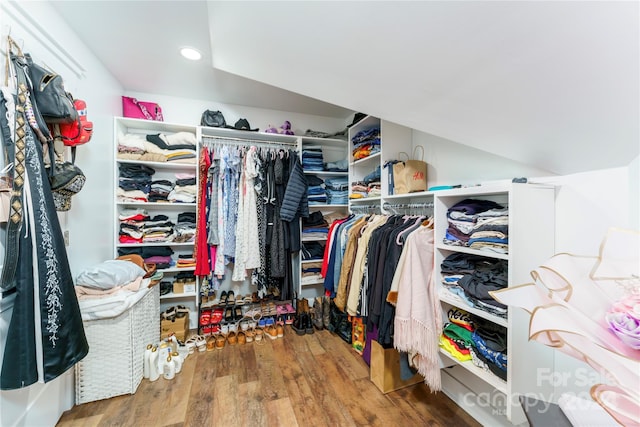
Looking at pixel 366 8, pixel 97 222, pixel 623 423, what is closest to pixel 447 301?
pixel 623 423

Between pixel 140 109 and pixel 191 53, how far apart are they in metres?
0.88

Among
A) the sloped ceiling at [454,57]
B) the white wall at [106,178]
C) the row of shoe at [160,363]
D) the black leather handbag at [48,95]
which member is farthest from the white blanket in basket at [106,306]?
the sloped ceiling at [454,57]

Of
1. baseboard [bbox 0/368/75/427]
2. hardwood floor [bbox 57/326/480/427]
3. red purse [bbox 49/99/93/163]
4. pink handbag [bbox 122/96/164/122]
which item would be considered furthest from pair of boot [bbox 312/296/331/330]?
pink handbag [bbox 122/96/164/122]

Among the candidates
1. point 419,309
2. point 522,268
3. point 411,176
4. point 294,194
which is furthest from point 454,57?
point 294,194

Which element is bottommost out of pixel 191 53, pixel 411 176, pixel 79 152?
pixel 411 176

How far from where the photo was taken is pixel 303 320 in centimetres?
252

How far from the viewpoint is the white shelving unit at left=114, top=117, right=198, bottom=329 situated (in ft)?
6.98

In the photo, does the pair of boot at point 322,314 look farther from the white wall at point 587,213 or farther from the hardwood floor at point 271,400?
the white wall at point 587,213

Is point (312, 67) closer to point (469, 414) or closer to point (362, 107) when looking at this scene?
point (362, 107)

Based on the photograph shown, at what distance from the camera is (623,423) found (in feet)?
1.40

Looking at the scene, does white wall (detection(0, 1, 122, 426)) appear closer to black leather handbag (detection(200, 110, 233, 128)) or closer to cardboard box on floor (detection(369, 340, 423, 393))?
black leather handbag (detection(200, 110, 233, 128))

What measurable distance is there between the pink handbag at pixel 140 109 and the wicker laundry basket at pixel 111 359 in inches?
65.6

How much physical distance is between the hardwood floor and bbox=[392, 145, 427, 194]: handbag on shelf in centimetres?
143

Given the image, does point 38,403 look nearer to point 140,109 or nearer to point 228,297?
point 228,297
